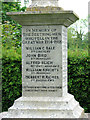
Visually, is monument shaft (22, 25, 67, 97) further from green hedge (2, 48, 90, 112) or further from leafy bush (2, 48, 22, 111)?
leafy bush (2, 48, 22, 111)

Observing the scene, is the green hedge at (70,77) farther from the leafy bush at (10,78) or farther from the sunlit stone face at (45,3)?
the sunlit stone face at (45,3)

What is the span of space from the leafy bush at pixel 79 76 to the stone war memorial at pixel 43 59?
213 cm

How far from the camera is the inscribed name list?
232 inches

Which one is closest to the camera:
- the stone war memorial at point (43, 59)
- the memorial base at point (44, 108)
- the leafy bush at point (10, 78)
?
the memorial base at point (44, 108)

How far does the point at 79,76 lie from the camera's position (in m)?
8.20

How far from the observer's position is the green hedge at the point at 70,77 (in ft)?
26.7

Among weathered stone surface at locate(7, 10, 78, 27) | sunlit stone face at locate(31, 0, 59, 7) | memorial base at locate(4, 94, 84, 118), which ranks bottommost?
memorial base at locate(4, 94, 84, 118)

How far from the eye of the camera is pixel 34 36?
19.6 feet

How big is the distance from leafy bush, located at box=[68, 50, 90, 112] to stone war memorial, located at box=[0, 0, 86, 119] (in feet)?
7.00

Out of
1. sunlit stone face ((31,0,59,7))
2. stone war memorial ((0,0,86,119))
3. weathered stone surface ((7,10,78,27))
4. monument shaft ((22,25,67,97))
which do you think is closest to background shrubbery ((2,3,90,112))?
stone war memorial ((0,0,86,119))

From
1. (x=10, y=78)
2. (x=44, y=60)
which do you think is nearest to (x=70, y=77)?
(x=10, y=78)

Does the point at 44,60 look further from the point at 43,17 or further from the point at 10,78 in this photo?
the point at 10,78

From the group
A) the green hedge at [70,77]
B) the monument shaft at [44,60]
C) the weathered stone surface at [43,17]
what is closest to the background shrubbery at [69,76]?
the green hedge at [70,77]

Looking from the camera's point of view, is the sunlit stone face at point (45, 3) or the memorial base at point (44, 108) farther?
the sunlit stone face at point (45, 3)
